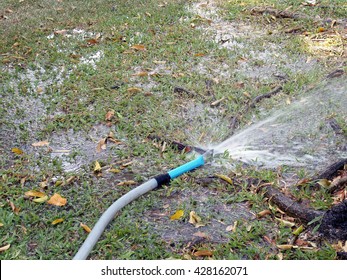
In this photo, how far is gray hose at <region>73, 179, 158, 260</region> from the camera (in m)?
2.91

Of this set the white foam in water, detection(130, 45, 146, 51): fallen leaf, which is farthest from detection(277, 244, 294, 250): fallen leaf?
detection(130, 45, 146, 51): fallen leaf

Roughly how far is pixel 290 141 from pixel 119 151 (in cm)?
130

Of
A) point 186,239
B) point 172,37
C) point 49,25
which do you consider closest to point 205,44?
point 172,37

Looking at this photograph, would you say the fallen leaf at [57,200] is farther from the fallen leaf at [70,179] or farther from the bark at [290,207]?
the bark at [290,207]

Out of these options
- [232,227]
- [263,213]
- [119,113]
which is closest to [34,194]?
[119,113]

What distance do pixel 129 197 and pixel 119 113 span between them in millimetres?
1253

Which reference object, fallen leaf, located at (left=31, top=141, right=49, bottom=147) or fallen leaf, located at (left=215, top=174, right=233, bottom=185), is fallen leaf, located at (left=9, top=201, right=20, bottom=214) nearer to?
fallen leaf, located at (left=31, top=141, right=49, bottom=147)

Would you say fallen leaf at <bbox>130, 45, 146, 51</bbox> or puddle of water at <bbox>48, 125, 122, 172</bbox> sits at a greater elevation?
puddle of water at <bbox>48, 125, 122, 172</bbox>

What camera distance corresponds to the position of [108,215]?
3.17 m

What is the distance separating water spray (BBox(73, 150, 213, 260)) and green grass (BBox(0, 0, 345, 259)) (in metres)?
0.05

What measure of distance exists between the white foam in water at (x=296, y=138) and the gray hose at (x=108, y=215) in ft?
2.34

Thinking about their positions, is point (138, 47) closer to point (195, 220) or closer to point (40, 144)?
point (40, 144)

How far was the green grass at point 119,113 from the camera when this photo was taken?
3098 millimetres
